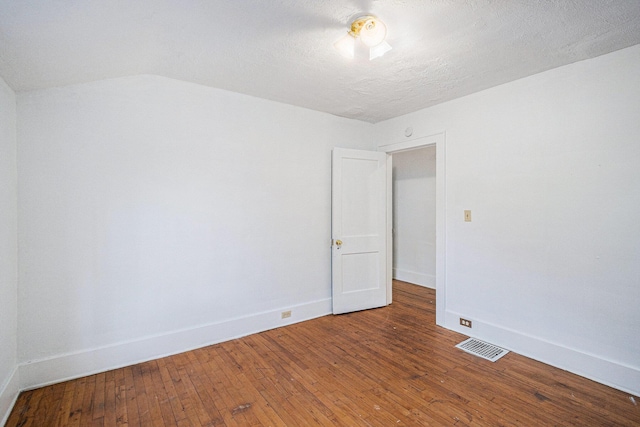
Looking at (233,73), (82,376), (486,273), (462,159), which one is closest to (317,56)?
(233,73)

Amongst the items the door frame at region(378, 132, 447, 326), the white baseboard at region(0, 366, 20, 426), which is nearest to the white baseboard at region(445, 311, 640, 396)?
the door frame at region(378, 132, 447, 326)

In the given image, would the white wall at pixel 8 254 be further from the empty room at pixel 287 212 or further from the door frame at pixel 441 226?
the door frame at pixel 441 226

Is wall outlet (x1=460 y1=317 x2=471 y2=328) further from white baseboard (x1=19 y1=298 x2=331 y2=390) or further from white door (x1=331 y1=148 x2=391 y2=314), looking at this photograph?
white baseboard (x1=19 y1=298 x2=331 y2=390)

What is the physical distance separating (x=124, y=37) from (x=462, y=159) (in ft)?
10.4

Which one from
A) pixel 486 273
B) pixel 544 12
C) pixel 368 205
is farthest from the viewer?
pixel 368 205

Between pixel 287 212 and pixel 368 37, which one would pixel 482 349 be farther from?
pixel 368 37

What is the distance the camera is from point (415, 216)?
5324mm

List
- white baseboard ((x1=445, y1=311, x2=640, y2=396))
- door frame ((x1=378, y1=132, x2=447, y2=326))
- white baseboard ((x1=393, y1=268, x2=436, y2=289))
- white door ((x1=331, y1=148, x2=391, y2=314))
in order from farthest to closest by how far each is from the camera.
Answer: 1. white baseboard ((x1=393, y1=268, x2=436, y2=289))
2. white door ((x1=331, y1=148, x2=391, y2=314))
3. door frame ((x1=378, y1=132, x2=447, y2=326))
4. white baseboard ((x1=445, y1=311, x2=640, y2=396))

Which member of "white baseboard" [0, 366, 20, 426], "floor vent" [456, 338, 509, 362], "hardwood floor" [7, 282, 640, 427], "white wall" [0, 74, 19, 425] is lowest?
"hardwood floor" [7, 282, 640, 427]

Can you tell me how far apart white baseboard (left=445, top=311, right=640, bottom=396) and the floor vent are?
7 centimetres

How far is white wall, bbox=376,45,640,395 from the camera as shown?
225cm

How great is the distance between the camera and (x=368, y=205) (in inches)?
157

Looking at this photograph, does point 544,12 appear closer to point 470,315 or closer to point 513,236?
point 513,236

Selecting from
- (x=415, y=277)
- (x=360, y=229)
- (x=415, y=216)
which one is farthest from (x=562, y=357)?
(x=415, y=216)
